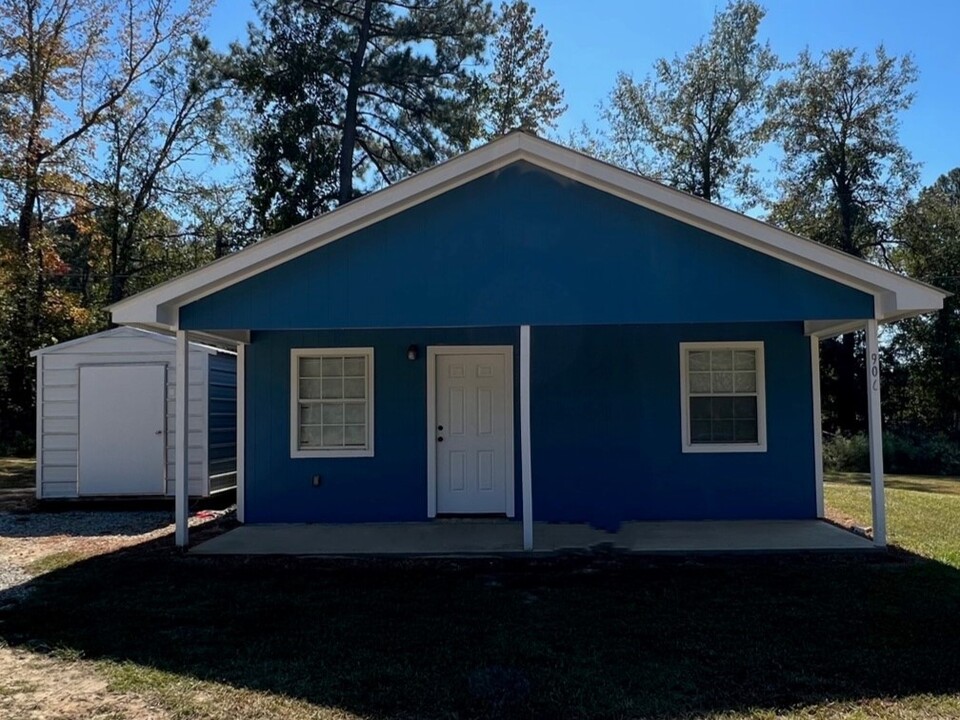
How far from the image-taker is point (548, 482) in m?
9.45

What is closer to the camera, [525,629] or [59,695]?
[59,695]

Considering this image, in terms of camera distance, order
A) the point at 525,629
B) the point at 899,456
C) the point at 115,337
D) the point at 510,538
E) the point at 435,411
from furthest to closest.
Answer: the point at 899,456
the point at 115,337
the point at 435,411
the point at 510,538
the point at 525,629

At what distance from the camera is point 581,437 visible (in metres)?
9.45

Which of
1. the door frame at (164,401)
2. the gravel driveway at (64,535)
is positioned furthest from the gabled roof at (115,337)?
the gravel driveway at (64,535)

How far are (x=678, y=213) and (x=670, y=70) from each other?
22.0m

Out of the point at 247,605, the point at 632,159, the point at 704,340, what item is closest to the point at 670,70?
the point at 632,159

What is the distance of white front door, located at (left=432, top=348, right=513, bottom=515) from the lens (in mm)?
9578

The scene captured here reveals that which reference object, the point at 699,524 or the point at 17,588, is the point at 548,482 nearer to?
the point at 699,524

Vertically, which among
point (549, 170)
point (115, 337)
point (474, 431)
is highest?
point (549, 170)

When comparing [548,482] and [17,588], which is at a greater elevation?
[548,482]

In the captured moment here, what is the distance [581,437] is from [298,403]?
3348mm

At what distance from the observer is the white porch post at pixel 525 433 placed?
7.46m

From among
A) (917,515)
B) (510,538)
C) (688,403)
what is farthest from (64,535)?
(917,515)

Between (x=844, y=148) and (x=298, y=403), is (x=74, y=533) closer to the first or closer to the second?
(x=298, y=403)
